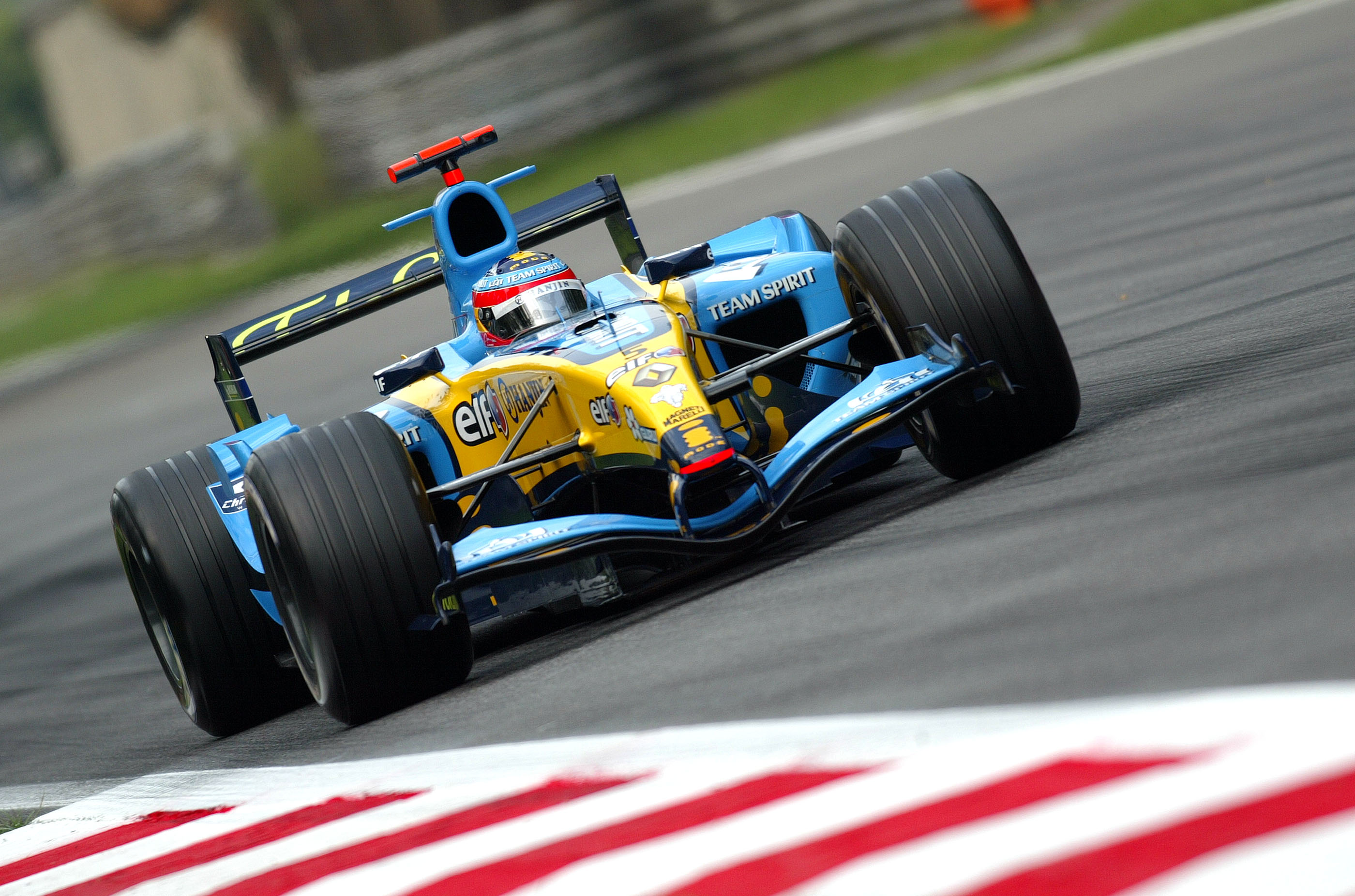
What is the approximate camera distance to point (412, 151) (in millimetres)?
28609

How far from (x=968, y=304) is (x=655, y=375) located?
1079 mm

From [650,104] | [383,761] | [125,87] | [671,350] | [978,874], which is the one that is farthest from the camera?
[125,87]

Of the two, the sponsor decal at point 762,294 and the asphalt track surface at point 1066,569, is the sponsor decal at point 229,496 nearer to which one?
the asphalt track surface at point 1066,569

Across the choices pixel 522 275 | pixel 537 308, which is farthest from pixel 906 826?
pixel 522 275

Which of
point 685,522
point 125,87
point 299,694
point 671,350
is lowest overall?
point 299,694

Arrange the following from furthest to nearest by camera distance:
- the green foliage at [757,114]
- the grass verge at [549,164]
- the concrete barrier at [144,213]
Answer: the concrete barrier at [144,213], the green foliage at [757,114], the grass verge at [549,164]

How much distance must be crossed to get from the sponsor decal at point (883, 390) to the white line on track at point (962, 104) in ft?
49.5

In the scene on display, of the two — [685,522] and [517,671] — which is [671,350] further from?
[517,671]

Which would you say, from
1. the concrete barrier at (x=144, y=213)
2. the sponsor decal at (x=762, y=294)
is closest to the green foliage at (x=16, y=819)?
the sponsor decal at (x=762, y=294)

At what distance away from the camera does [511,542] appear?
17.3ft

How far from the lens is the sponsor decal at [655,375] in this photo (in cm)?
554

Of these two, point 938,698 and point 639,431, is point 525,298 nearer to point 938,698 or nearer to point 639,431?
point 639,431

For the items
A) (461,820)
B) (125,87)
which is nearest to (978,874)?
(461,820)

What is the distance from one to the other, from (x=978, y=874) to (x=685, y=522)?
102 inches
